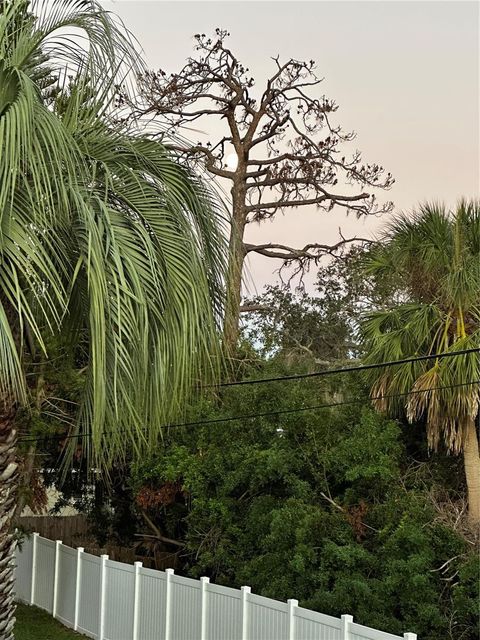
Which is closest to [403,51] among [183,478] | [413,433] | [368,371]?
[368,371]

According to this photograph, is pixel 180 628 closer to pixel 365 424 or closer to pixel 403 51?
pixel 365 424

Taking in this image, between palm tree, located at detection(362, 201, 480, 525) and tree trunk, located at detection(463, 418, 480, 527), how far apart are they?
0.01m

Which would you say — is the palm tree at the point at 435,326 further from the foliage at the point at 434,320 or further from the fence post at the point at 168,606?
the fence post at the point at 168,606

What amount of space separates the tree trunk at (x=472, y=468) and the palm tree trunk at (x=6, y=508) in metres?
6.69

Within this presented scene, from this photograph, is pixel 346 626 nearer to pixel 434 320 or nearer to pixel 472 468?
pixel 472 468

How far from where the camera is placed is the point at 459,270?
12211 millimetres

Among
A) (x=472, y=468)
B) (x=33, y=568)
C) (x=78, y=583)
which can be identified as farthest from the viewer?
(x=33, y=568)

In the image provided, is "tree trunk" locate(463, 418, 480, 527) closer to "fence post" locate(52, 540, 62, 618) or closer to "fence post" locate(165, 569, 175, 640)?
"fence post" locate(165, 569, 175, 640)

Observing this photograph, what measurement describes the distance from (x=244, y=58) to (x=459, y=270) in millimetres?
9878

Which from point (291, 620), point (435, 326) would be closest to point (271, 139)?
point (435, 326)

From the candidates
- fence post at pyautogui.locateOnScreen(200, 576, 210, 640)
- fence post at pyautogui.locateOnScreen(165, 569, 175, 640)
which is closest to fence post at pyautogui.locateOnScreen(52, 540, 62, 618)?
fence post at pyautogui.locateOnScreen(165, 569, 175, 640)

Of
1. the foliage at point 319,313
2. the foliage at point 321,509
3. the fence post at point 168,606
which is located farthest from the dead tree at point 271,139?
the fence post at point 168,606

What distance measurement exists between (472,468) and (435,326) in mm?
2098

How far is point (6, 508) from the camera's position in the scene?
7457 mm
